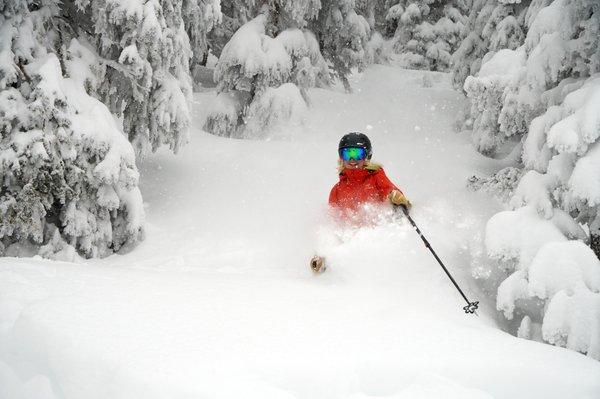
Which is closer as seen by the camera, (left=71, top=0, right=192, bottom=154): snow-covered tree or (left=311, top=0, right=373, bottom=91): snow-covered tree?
(left=71, top=0, right=192, bottom=154): snow-covered tree

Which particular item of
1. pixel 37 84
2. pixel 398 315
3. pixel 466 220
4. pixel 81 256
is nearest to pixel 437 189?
pixel 466 220

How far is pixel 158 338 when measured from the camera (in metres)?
2.94

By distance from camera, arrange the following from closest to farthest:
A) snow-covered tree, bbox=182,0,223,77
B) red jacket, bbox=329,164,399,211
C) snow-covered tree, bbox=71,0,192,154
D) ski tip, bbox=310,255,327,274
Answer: ski tip, bbox=310,255,327,274
red jacket, bbox=329,164,399,211
snow-covered tree, bbox=71,0,192,154
snow-covered tree, bbox=182,0,223,77

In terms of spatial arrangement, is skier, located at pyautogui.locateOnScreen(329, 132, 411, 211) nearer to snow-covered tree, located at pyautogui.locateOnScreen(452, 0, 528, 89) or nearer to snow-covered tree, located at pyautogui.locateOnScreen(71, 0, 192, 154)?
snow-covered tree, located at pyautogui.locateOnScreen(71, 0, 192, 154)

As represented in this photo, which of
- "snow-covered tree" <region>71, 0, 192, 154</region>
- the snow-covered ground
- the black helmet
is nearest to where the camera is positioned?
the snow-covered ground

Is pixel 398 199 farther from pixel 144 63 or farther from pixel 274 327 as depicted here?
pixel 144 63

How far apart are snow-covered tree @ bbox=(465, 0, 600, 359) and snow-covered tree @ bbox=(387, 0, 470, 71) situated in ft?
54.6

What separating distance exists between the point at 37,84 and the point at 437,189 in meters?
6.62

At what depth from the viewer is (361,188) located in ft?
21.6

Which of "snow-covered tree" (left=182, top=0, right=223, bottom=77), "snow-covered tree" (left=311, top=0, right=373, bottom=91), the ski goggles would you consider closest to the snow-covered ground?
the ski goggles

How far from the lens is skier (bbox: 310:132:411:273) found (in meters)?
6.47

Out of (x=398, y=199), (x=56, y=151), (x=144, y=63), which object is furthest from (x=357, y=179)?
(x=56, y=151)

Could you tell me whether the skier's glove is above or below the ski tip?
above

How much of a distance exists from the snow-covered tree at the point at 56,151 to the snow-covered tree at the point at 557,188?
5251mm
